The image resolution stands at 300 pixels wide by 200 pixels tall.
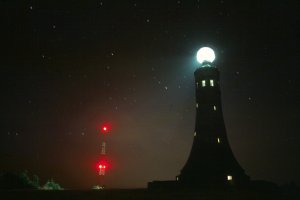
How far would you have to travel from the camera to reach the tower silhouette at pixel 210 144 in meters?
43.1

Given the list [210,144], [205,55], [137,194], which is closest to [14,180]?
[210,144]

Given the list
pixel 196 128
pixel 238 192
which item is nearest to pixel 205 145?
pixel 196 128

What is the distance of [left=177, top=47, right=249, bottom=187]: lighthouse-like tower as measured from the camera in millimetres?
43125

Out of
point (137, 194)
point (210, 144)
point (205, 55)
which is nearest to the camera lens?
point (137, 194)

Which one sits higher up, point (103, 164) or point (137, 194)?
point (103, 164)

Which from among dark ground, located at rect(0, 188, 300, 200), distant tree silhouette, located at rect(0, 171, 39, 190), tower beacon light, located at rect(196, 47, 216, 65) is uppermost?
tower beacon light, located at rect(196, 47, 216, 65)

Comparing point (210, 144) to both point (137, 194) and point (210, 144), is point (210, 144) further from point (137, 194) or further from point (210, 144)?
point (137, 194)

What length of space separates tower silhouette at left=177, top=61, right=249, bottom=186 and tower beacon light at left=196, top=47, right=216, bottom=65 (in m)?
0.99

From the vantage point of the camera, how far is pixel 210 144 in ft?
142

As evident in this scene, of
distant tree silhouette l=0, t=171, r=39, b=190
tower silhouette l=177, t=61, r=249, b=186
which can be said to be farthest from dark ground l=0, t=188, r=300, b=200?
distant tree silhouette l=0, t=171, r=39, b=190

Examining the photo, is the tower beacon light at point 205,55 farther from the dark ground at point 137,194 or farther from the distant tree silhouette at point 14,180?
the distant tree silhouette at point 14,180

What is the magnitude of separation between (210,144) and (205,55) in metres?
11.5

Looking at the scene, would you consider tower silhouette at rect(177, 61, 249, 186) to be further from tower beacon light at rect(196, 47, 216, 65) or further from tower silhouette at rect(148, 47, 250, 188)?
tower beacon light at rect(196, 47, 216, 65)

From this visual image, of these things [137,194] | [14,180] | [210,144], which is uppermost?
[210,144]
